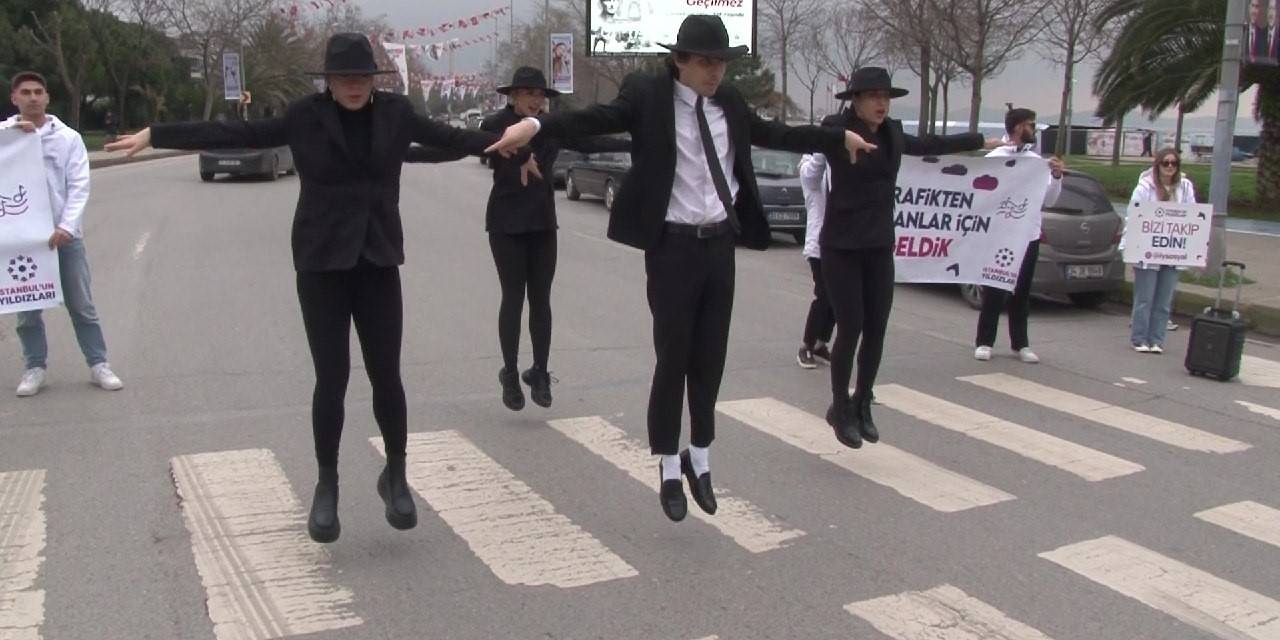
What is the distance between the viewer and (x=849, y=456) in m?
6.52

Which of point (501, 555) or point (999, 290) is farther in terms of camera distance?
point (999, 290)

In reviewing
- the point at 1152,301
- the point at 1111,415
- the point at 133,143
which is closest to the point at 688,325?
the point at 133,143

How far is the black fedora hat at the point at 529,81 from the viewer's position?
22.1ft

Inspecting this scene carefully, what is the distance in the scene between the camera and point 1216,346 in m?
8.65

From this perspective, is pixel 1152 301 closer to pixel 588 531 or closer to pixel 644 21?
pixel 588 531

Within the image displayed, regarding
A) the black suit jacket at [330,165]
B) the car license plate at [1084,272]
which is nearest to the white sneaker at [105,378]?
the black suit jacket at [330,165]

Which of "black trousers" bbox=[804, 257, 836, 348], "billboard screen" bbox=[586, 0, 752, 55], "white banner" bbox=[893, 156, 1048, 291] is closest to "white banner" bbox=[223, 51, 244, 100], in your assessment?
"billboard screen" bbox=[586, 0, 752, 55]

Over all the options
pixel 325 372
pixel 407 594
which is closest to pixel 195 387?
pixel 325 372

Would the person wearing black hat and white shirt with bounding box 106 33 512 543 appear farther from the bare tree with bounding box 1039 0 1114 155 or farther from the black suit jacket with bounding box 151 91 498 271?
the bare tree with bounding box 1039 0 1114 155

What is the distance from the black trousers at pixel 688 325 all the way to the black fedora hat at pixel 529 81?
2089 millimetres

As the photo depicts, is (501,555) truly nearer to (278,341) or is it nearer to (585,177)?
(278,341)

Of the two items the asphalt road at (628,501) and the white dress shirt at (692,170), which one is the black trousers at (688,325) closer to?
the white dress shirt at (692,170)

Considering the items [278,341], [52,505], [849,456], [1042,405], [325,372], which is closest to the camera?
[325,372]

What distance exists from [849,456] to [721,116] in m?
2.38
